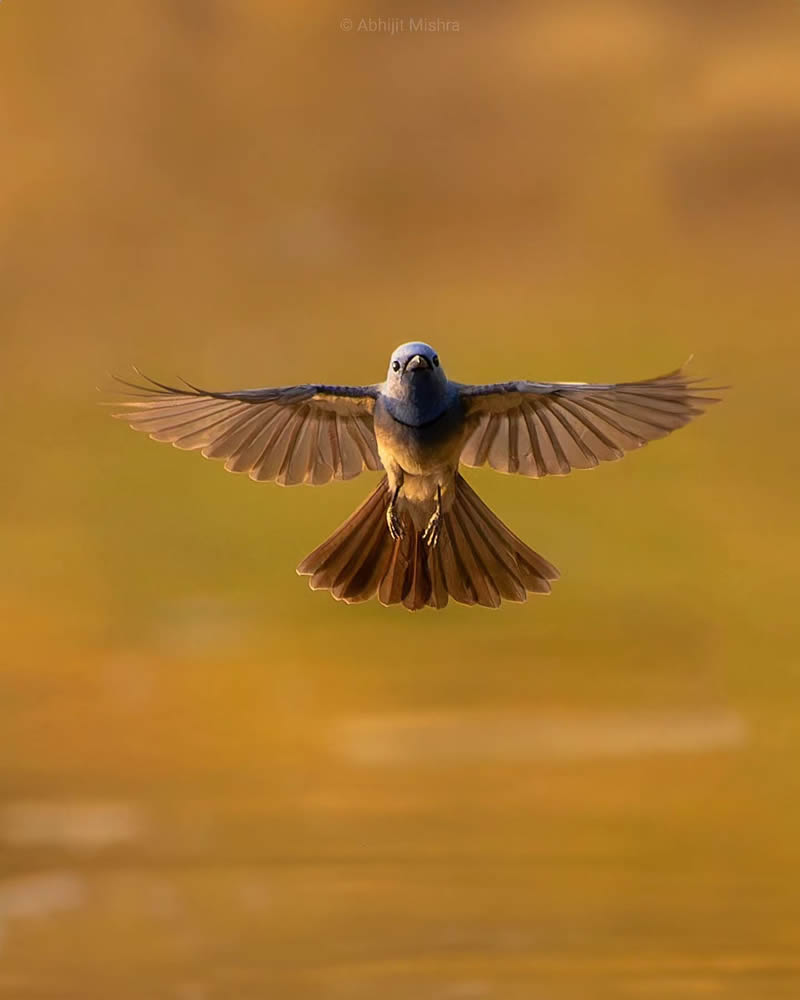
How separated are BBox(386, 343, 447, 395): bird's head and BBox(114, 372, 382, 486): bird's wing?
188 millimetres

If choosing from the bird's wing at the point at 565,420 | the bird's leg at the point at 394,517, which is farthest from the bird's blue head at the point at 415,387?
the bird's leg at the point at 394,517

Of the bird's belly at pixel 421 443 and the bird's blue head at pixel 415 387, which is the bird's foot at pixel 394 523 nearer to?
the bird's belly at pixel 421 443

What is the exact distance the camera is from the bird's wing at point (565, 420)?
318cm

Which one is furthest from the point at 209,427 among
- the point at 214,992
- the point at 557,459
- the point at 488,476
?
the point at 488,476

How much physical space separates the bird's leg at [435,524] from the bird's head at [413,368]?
0.33m

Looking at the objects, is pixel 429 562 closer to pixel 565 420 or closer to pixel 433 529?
pixel 433 529

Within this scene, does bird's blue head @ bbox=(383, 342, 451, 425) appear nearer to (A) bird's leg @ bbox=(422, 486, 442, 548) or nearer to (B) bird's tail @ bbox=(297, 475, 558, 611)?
(A) bird's leg @ bbox=(422, 486, 442, 548)

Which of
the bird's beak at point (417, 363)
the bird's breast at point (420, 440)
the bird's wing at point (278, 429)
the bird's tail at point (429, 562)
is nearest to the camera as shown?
the bird's beak at point (417, 363)

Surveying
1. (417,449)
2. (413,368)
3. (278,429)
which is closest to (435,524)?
(417,449)

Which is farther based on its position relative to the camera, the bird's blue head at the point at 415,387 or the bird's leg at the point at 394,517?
the bird's leg at the point at 394,517

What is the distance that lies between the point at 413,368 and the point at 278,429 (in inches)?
26.2

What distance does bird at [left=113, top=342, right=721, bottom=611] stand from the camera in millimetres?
3303

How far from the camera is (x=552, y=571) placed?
3.71 meters

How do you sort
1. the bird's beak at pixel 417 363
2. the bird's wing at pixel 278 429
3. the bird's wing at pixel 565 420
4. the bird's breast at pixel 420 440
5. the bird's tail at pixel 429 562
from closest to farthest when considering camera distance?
the bird's beak at pixel 417 363 → the bird's wing at pixel 565 420 → the bird's breast at pixel 420 440 → the bird's wing at pixel 278 429 → the bird's tail at pixel 429 562
